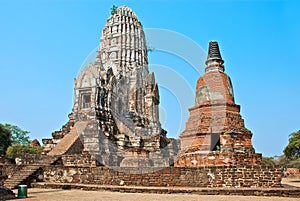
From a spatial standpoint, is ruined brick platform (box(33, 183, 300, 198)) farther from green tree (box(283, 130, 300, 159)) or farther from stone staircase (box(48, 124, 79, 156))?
green tree (box(283, 130, 300, 159))

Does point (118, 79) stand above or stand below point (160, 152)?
above

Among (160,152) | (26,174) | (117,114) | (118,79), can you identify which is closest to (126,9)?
(118,79)

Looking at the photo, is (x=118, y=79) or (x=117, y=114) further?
(x=118, y=79)

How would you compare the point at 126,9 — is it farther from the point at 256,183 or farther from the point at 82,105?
the point at 256,183

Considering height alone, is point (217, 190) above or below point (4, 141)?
below

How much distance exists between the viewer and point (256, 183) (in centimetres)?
1098

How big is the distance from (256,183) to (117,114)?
17.4m

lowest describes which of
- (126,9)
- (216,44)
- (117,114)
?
(117,114)

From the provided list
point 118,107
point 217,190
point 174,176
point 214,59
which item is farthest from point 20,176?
point 118,107

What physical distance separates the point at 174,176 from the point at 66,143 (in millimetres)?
10569

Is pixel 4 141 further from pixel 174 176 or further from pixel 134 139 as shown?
pixel 174 176

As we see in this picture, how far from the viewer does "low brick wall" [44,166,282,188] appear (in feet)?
36.1

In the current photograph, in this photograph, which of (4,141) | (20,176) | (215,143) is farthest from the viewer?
(4,141)

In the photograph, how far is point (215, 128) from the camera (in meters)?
15.4
